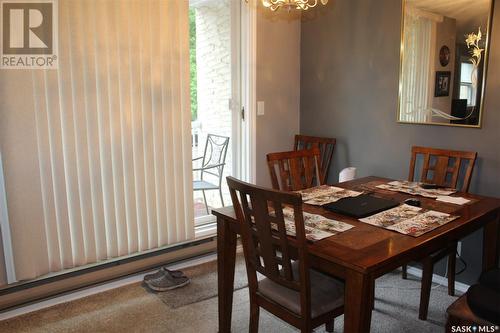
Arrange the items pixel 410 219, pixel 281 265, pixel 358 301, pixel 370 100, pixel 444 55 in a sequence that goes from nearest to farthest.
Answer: pixel 358 301 → pixel 281 265 → pixel 410 219 → pixel 444 55 → pixel 370 100

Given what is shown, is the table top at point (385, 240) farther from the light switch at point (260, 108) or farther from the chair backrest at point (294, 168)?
the light switch at point (260, 108)

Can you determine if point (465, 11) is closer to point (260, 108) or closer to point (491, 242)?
point (491, 242)

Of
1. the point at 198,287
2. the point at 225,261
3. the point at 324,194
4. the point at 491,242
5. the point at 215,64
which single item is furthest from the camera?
the point at 215,64

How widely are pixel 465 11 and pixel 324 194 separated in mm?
1440

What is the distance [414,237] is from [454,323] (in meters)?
0.36

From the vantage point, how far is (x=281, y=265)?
68.1 inches

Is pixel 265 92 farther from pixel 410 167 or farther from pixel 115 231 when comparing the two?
pixel 115 231

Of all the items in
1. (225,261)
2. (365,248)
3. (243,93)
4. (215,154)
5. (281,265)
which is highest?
(243,93)

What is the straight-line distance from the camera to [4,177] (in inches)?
91.7

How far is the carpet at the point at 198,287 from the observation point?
2621 mm

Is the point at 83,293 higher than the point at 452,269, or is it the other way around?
the point at 452,269

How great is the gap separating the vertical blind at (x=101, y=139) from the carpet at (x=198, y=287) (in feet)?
1.05

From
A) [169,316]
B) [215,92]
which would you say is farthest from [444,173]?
[215,92]

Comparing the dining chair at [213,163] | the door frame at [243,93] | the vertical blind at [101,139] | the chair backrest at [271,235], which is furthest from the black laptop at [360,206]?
the dining chair at [213,163]
